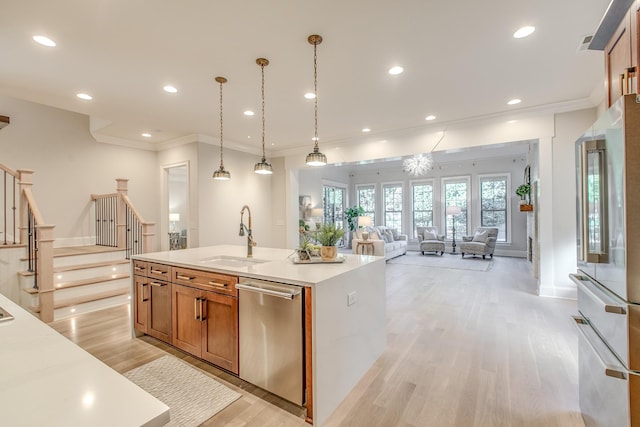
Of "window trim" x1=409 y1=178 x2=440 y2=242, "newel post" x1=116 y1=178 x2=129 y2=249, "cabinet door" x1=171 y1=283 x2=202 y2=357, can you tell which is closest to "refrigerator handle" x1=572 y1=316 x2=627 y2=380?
"cabinet door" x1=171 y1=283 x2=202 y2=357

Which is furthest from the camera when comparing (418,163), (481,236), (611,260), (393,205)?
(393,205)

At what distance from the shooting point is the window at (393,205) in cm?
1107

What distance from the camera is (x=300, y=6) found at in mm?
2283

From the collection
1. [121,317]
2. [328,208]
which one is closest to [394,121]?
[121,317]

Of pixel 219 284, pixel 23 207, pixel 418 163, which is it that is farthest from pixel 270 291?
pixel 418 163

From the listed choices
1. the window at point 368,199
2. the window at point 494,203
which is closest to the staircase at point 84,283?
the window at point 368,199

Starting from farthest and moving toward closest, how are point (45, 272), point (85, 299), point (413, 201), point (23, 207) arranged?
point (413, 201), point (23, 207), point (85, 299), point (45, 272)

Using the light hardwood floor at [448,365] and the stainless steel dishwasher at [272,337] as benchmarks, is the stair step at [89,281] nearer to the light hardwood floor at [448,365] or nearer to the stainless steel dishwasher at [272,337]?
the light hardwood floor at [448,365]

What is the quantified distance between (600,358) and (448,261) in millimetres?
A: 6993

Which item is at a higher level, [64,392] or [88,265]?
[64,392]

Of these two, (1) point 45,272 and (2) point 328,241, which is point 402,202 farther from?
(1) point 45,272

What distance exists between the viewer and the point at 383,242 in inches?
293

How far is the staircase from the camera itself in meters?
3.84

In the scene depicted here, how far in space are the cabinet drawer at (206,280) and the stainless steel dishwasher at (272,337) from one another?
13 cm
